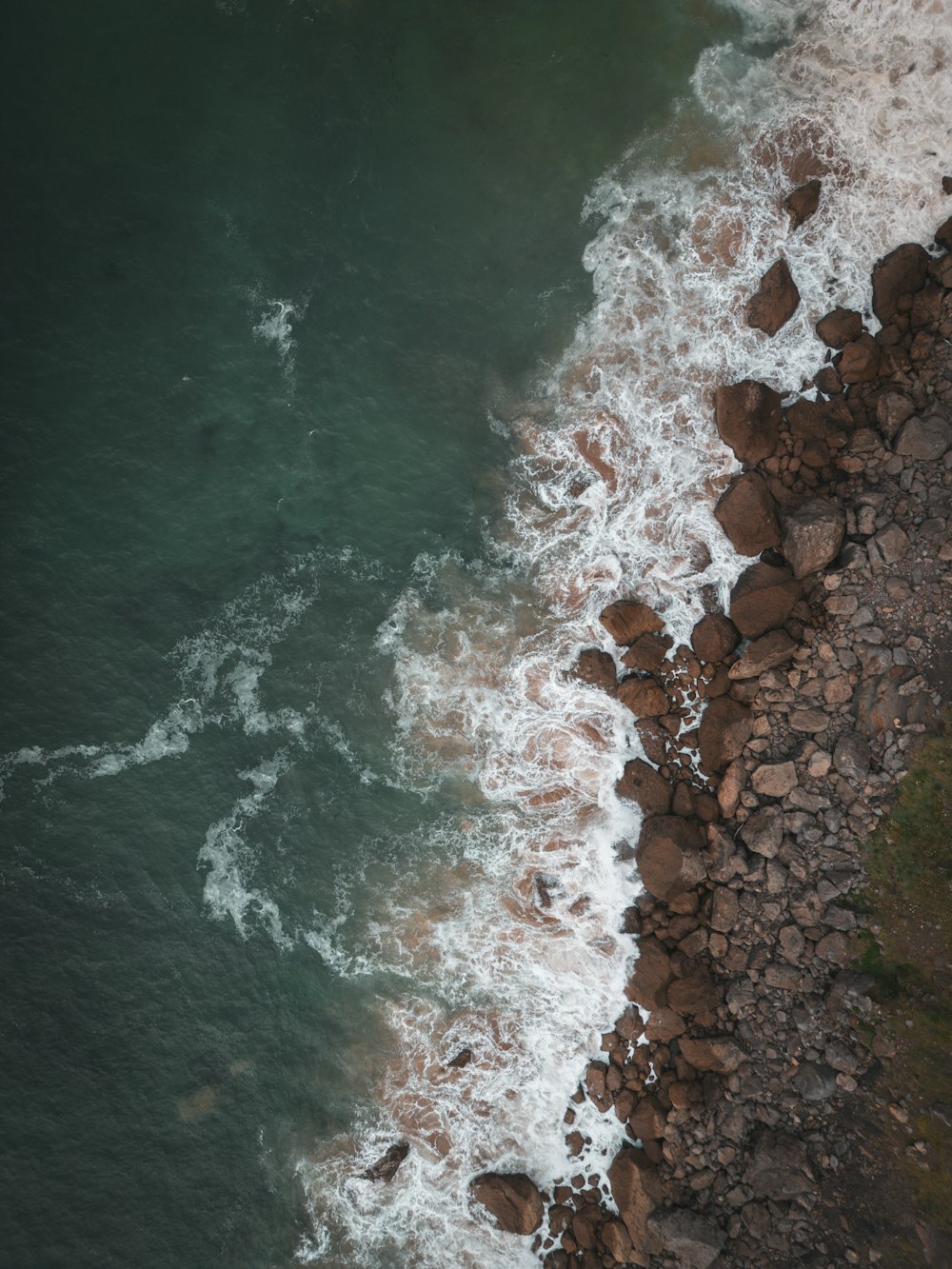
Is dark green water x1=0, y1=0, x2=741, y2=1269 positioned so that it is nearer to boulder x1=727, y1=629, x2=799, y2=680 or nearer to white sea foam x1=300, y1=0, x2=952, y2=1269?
white sea foam x1=300, y1=0, x2=952, y2=1269

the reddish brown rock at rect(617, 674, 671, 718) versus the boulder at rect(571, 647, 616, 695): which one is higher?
the boulder at rect(571, 647, 616, 695)

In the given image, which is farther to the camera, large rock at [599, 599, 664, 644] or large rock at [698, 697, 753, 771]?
large rock at [599, 599, 664, 644]

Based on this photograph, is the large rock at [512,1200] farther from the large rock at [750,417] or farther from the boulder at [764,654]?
the large rock at [750,417]

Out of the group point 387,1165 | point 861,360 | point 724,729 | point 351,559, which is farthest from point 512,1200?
point 861,360

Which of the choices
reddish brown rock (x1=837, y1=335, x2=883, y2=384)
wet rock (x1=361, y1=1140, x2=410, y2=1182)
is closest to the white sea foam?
wet rock (x1=361, y1=1140, x2=410, y2=1182)

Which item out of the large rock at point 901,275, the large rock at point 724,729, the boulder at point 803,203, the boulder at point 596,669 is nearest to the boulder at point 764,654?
the large rock at point 724,729

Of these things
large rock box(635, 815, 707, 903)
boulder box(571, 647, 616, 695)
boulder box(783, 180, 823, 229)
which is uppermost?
boulder box(783, 180, 823, 229)

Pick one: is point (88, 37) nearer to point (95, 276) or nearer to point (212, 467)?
point (95, 276)
